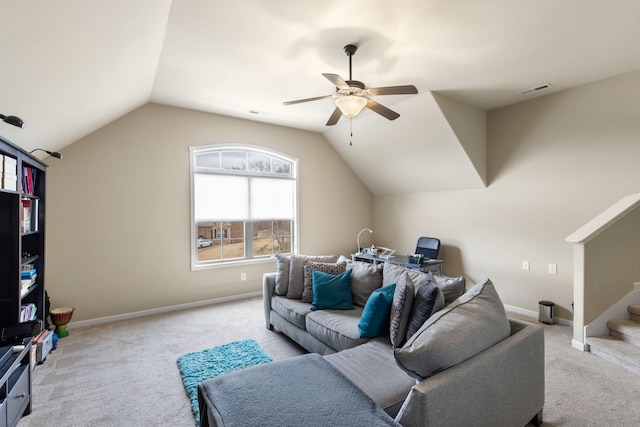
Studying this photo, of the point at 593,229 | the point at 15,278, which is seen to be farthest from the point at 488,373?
the point at 15,278

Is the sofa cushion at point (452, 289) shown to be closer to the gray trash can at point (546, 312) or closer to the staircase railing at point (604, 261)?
the staircase railing at point (604, 261)

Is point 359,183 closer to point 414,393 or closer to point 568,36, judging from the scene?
point 568,36

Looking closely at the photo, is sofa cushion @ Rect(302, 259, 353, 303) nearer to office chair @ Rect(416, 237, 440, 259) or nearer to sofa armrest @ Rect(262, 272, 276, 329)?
sofa armrest @ Rect(262, 272, 276, 329)

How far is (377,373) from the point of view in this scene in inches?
72.4

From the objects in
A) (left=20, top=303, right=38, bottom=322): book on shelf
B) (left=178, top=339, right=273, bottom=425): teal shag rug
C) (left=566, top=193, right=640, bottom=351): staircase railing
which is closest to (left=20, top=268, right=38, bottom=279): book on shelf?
(left=20, top=303, right=38, bottom=322): book on shelf

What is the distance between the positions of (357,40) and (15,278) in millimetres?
3207

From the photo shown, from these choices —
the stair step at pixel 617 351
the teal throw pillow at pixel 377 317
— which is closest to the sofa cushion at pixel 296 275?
the teal throw pillow at pixel 377 317

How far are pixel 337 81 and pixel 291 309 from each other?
221 centimetres

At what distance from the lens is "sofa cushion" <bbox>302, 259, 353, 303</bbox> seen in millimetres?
3316

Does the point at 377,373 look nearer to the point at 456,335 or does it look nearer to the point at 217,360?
the point at 456,335

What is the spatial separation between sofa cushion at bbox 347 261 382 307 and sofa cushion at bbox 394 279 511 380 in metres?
1.11

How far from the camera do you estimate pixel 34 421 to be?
2098 millimetres

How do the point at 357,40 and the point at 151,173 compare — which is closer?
A: the point at 357,40

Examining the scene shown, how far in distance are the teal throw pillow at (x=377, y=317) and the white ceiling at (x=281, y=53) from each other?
7.09 feet
